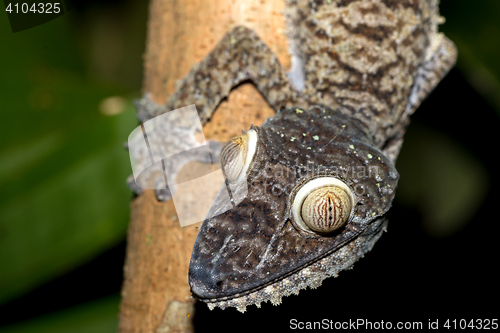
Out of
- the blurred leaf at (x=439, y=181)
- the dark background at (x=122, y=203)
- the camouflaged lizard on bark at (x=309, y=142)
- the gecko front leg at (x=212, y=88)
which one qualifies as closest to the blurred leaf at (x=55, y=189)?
the dark background at (x=122, y=203)

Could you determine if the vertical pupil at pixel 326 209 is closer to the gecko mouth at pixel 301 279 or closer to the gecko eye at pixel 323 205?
the gecko eye at pixel 323 205

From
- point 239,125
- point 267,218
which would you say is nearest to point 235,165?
point 267,218

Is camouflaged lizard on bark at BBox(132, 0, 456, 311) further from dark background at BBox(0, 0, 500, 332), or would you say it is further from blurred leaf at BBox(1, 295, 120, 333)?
blurred leaf at BBox(1, 295, 120, 333)

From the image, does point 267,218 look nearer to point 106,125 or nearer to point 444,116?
point 106,125

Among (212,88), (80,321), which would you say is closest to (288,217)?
(212,88)

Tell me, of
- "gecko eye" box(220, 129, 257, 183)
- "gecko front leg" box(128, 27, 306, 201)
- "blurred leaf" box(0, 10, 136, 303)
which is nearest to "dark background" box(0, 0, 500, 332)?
"blurred leaf" box(0, 10, 136, 303)
